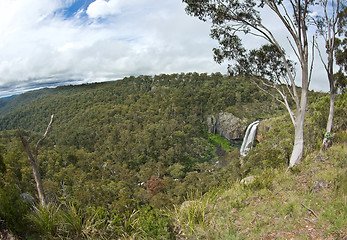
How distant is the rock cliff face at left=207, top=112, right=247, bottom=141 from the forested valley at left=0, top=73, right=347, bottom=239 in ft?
4.12

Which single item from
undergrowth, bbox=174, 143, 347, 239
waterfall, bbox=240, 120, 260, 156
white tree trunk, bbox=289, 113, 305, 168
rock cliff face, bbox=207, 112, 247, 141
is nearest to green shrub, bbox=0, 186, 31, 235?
undergrowth, bbox=174, 143, 347, 239

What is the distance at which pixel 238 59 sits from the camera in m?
8.18

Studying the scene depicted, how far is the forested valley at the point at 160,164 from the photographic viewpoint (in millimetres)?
2896

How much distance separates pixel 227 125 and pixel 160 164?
24494mm

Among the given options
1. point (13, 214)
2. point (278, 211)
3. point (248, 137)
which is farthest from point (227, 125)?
point (13, 214)

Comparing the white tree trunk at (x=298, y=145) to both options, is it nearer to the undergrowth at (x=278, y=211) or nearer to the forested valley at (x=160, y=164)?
the forested valley at (x=160, y=164)

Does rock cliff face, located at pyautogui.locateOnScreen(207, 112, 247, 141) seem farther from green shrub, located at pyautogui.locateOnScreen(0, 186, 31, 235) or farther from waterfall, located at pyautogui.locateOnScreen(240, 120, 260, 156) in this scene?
green shrub, located at pyautogui.locateOnScreen(0, 186, 31, 235)

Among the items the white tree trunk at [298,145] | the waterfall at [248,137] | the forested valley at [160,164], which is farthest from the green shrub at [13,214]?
the waterfall at [248,137]

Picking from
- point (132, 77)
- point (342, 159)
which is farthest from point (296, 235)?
point (132, 77)

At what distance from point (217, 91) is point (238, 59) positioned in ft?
196

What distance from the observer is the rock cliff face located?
179 ft

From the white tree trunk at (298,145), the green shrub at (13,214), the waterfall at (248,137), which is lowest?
the waterfall at (248,137)

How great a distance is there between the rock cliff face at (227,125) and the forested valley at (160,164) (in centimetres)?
126

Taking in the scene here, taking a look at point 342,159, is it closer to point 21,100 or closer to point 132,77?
point 132,77
